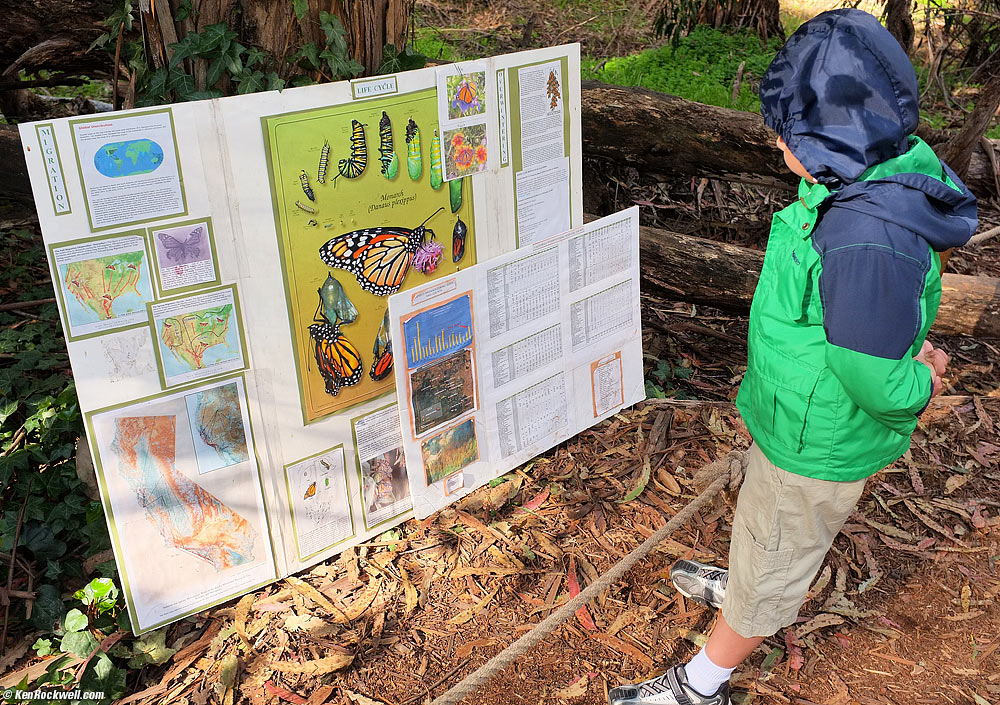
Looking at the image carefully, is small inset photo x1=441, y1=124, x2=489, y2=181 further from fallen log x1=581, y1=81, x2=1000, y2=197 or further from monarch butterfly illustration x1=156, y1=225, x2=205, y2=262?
fallen log x1=581, y1=81, x2=1000, y2=197

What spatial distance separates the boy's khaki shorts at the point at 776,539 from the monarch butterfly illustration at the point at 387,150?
5.07 feet

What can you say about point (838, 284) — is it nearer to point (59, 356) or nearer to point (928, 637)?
point (928, 637)

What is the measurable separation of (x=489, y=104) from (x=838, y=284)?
5.39 feet

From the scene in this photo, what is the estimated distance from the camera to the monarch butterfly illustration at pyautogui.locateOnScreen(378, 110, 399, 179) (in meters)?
2.77

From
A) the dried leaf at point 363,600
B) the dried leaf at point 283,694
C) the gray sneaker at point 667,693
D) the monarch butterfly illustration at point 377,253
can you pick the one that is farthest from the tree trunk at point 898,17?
the dried leaf at point 283,694

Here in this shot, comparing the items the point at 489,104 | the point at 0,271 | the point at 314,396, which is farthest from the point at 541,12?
the point at 314,396

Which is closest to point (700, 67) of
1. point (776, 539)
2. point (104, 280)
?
point (776, 539)

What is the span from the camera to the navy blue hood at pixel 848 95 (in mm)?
1869

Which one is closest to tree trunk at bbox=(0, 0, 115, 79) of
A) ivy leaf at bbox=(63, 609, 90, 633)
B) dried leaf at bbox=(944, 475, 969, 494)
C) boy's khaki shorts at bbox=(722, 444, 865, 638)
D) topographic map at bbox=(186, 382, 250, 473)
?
topographic map at bbox=(186, 382, 250, 473)

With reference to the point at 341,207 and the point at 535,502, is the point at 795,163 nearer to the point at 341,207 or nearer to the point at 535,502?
the point at 341,207

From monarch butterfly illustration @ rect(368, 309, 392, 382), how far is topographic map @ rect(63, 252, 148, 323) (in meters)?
0.86

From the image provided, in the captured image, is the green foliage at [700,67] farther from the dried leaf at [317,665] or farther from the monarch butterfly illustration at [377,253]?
the dried leaf at [317,665]

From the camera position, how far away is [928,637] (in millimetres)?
3014

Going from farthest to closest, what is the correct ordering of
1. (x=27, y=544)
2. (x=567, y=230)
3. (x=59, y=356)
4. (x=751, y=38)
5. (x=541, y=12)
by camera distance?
Result: (x=541, y=12), (x=751, y=38), (x=59, y=356), (x=567, y=230), (x=27, y=544)
